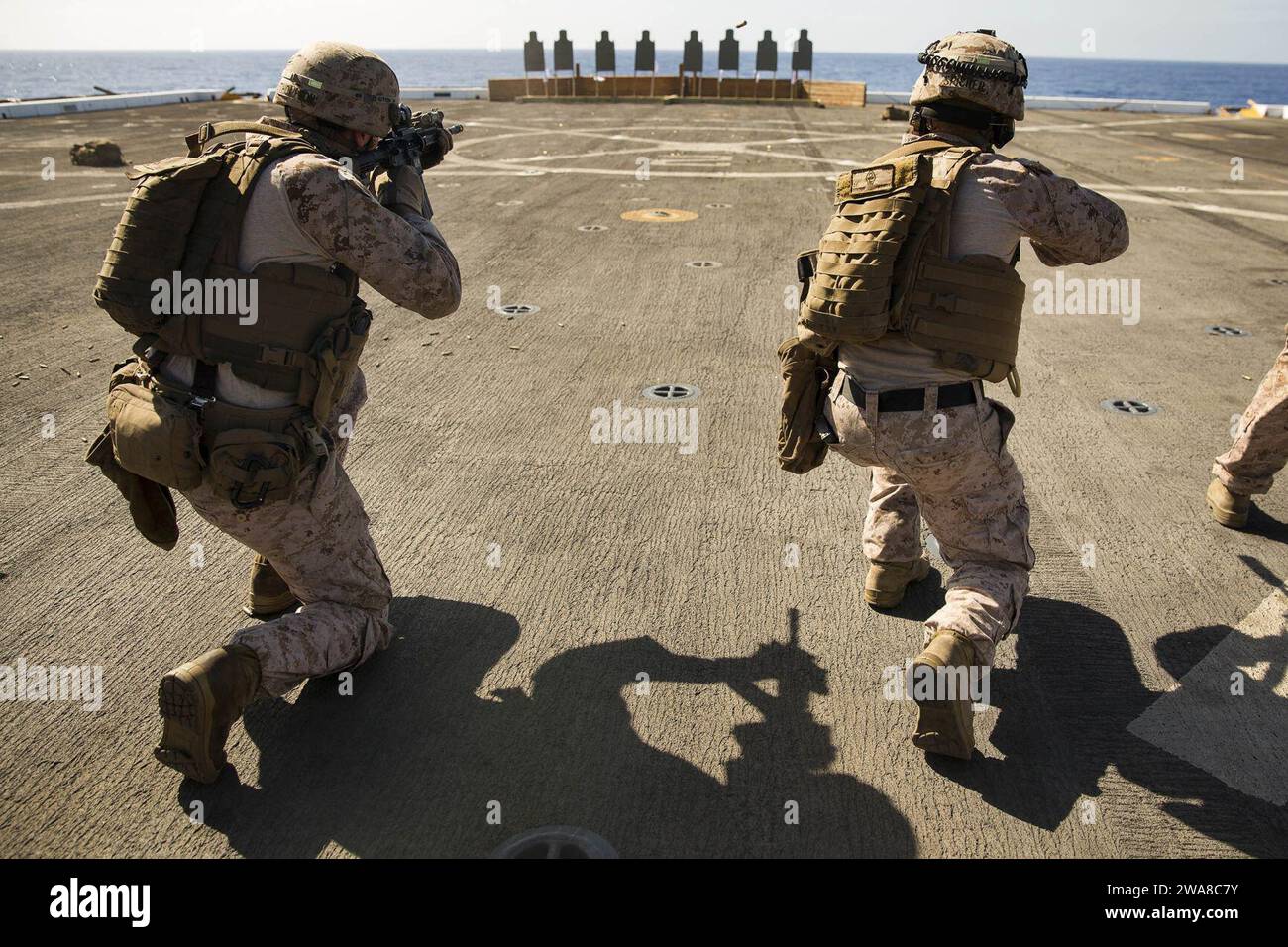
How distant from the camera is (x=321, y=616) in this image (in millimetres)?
3121

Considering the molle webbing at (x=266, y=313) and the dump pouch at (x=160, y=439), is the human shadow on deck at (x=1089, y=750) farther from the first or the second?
the dump pouch at (x=160, y=439)

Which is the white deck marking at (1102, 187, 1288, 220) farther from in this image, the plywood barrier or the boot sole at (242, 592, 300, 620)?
the plywood barrier

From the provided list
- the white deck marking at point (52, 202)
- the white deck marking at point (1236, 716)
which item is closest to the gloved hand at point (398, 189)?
the white deck marking at point (1236, 716)

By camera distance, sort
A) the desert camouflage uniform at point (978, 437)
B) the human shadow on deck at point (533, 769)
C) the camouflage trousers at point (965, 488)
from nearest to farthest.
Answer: the human shadow on deck at point (533, 769) → the desert camouflage uniform at point (978, 437) → the camouflage trousers at point (965, 488)

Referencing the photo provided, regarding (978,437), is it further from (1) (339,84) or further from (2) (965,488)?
(1) (339,84)

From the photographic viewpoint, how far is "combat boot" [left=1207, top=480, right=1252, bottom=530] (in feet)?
14.0

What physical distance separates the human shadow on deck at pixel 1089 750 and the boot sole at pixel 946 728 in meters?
0.08

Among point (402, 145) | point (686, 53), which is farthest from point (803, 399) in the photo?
point (686, 53)

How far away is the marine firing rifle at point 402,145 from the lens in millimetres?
3191

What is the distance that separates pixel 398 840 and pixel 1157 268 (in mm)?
8989

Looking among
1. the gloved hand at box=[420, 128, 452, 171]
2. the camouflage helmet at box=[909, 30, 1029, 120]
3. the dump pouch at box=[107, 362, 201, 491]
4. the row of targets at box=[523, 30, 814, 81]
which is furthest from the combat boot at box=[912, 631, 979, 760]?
the row of targets at box=[523, 30, 814, 81]

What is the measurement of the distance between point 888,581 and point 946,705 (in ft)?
2.93
